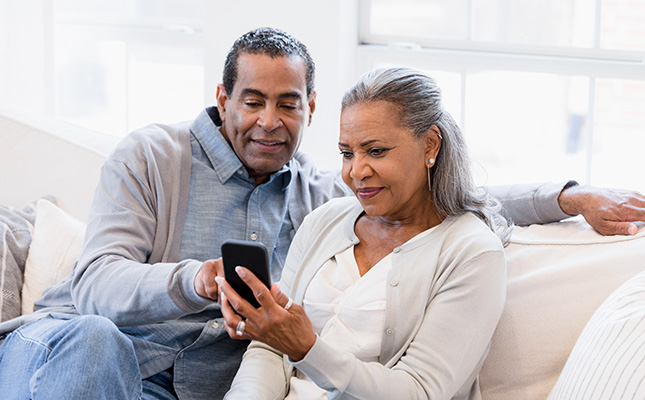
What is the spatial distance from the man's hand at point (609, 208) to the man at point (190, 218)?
11 millimetres

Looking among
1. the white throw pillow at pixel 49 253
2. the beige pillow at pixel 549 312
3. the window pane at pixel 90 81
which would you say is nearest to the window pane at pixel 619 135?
the beige pillow at pixel 549 312

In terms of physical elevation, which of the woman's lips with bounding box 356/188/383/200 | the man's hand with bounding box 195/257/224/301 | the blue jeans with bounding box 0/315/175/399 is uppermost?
the woman's lips with bounding box 356/188/383/200

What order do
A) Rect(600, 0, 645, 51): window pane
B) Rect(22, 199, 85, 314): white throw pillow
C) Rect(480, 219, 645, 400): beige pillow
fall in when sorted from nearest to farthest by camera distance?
1. Rect(480, 219, 645, 400): beige pillow
2. Rect(22, 199, 85, 314): white throw pillow
3. Rect(600, 0, 645, 51): window pane

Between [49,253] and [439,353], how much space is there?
118 centimetres

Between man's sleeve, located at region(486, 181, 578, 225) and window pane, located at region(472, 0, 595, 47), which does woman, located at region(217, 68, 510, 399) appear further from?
window pane, located at region(472, 0, 595, 47)

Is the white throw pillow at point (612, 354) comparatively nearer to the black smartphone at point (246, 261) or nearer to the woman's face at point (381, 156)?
the woman's face at point (381, 156)

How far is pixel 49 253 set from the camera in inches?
81.7

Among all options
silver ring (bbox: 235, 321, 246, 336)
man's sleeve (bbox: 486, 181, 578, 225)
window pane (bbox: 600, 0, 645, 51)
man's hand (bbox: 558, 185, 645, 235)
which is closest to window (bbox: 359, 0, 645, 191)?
window pane (bbox: 600, 0, 645, 51)

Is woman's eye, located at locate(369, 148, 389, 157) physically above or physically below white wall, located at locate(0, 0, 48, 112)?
below

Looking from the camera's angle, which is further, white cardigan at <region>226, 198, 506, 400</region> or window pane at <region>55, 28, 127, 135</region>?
window pane at <region>55, 28, 127, 135</region>

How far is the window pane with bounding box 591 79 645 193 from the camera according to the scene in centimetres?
251


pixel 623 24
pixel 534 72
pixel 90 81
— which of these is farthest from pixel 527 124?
pixel 90 81

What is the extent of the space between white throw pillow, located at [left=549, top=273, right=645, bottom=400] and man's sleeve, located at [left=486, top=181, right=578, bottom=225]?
1.03 feet

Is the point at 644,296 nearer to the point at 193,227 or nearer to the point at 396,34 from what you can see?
the point at 193,227
